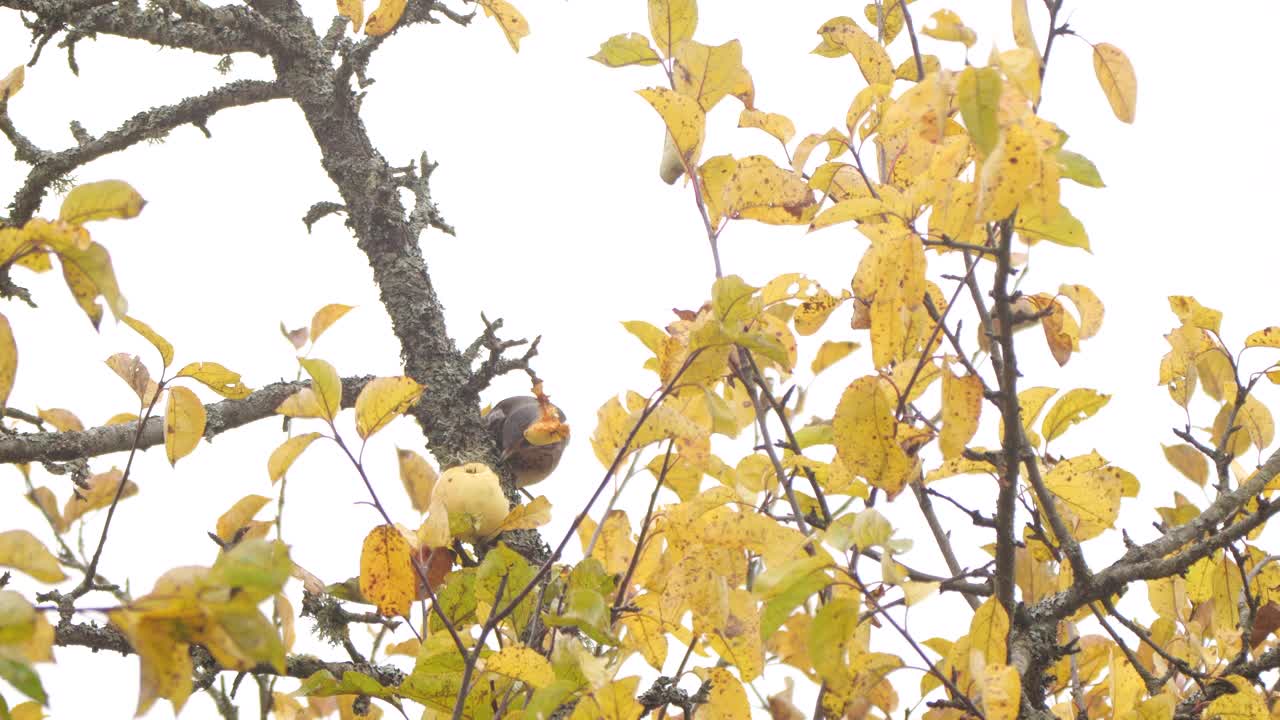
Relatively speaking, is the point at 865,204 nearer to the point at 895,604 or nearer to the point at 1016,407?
the point at 1016,407

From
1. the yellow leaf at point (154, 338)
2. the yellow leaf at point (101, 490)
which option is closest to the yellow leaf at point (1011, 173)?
the yellow leaf at point (154, 338)

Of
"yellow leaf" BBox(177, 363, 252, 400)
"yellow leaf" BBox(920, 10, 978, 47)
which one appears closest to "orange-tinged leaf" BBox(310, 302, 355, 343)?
"yellow leaf" BBox(177, 363, 252, 400)

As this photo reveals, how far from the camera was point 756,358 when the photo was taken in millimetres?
1071

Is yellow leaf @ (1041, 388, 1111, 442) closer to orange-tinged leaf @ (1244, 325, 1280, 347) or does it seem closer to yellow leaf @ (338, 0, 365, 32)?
orange-tinged leaf @ (1244, 325, 1280, 347)

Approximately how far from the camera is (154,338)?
92cm

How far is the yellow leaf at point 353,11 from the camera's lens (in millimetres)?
1442

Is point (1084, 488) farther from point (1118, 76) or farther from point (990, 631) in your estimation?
point (1118, 76)

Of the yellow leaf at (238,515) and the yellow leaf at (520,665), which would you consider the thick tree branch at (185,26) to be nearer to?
the yellow leaf at (238,515)

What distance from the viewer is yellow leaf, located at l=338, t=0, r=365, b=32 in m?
1.44

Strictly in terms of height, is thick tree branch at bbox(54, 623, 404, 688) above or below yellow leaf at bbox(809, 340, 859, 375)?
below

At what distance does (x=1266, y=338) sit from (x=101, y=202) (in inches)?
40.6

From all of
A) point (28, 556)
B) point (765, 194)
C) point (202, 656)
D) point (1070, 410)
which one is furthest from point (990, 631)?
point (202, 656)

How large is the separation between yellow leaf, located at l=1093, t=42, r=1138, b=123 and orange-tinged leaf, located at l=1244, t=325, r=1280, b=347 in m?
0.30

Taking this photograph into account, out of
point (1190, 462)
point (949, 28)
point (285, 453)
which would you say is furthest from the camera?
point (1190, 462)
